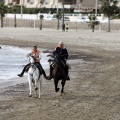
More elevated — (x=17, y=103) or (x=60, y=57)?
(x=60, y=57)

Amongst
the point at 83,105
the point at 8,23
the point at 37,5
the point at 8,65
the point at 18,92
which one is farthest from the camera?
the point at 37,5

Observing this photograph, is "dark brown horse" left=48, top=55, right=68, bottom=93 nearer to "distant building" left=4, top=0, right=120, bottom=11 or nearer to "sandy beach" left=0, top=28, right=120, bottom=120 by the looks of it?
"sandy beach" left=0, top=28, right=120, bottom=120

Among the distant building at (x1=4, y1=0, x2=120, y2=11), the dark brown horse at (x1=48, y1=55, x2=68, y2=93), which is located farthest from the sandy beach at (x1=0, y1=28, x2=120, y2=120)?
the distant building at (x1=4, y1=0, x2=120, y2=11)

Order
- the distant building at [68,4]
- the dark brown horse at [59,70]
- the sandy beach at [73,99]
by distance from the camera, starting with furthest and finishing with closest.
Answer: the distant building at [68,4] → the dark brown horse at [59,70] → the sandy beach at [73,99]

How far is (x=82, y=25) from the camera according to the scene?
82.1 m

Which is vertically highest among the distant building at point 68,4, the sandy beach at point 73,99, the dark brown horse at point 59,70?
the distant building at point 68,4

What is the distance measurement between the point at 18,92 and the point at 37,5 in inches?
3813

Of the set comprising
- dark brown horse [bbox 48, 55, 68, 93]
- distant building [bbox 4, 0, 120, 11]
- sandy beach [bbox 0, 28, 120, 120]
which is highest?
distant building [bbox 4, 0, 120, 11]

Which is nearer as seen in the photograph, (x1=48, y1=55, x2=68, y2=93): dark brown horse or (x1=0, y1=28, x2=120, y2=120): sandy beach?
(x1=0, y1=28, x2=120, y2=120): sandy beach

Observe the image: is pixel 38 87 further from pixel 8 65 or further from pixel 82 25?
pixel 82 25

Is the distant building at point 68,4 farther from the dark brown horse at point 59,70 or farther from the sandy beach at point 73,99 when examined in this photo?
the dark brown horse at point 59,70

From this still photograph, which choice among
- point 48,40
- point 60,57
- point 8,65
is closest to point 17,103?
point 60,57

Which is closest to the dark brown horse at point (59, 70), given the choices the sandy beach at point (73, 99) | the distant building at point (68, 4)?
the sandy beach at point (73, 99)

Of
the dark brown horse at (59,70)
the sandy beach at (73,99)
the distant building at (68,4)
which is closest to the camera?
the sandy beach at (73,99)
